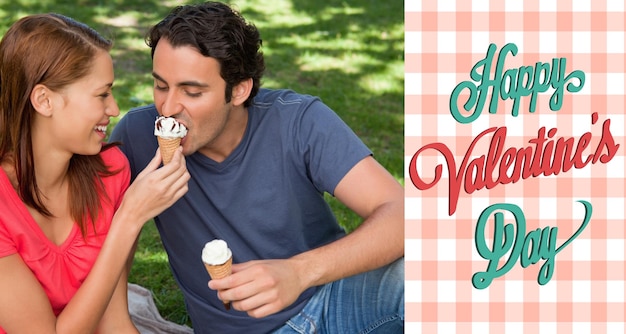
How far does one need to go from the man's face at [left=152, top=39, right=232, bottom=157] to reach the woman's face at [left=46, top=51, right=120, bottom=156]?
35 cm

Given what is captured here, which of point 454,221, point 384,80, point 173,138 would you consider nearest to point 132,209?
point 173,138

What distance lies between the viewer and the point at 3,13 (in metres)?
9.02

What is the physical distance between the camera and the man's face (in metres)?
3.48

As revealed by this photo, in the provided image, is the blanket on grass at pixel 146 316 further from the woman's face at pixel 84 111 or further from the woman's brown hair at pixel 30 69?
the woman's face at pixel 84 111

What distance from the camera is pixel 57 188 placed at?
3.25m

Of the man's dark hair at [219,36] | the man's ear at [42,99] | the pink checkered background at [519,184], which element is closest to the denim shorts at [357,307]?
the pink checkered background at [519,184]

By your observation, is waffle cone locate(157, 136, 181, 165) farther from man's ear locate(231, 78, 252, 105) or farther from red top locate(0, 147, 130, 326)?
man's ear locate(231, 78, 252, 105)

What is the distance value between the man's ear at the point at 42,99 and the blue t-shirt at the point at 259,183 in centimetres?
59

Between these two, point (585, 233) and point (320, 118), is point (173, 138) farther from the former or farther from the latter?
point (585, 233)

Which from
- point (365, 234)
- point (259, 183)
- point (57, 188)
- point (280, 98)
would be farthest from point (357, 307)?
point (57, 188)

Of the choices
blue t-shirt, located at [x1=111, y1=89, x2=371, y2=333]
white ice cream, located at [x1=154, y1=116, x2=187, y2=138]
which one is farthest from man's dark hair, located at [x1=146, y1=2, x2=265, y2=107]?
white ice cream, located at [x1=154, y1=116, x2=187, y2=138]

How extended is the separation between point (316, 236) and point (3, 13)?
6.29m

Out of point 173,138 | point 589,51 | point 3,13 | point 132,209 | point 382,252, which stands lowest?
point 382,252

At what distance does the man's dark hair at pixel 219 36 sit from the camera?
3.52 m
